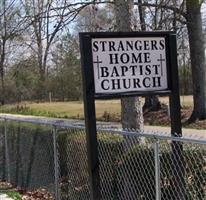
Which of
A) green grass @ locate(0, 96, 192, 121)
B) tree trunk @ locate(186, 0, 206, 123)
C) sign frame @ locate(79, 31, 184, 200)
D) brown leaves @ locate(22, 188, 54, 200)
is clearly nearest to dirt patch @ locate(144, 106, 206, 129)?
tree trunk @ locate(186, 0, 206, 123)

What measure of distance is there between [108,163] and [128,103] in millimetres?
1998

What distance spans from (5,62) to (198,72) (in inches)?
1446

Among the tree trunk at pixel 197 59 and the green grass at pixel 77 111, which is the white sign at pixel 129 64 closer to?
the tree trunk at pixel 197 59

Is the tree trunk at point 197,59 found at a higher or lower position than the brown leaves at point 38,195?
higher

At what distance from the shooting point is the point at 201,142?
4.85 m

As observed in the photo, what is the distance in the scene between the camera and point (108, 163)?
7465 millimetres

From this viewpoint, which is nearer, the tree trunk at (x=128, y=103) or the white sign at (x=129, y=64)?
the white sign at (x=129, y=64)

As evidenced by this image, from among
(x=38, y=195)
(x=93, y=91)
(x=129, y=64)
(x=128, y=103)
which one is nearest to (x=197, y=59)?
(x=128, y=103)

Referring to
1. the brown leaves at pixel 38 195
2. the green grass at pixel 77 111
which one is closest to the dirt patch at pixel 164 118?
the green grass at pixel 77 111

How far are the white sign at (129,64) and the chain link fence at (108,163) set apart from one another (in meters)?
0.53

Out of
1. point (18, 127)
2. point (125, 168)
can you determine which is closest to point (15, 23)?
point (18, 127)

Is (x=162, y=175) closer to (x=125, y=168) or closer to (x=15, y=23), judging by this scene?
(x=125, y=168)

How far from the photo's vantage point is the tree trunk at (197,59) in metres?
22.6

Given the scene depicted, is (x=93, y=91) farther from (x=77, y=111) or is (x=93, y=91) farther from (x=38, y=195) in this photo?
(x=77, y=111)
